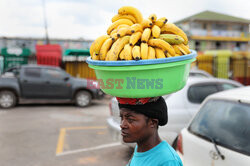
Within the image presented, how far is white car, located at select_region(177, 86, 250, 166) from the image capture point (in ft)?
7.70

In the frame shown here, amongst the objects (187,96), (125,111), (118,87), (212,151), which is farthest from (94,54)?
(187,96)

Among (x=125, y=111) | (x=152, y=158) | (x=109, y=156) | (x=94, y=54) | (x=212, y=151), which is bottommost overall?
(x=109, y=156)

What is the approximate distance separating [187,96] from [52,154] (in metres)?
3.14

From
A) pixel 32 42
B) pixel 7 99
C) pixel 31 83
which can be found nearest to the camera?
pixel 7 99

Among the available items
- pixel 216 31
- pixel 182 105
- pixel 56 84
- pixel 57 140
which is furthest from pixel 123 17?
pixel 216 31

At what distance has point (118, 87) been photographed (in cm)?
150

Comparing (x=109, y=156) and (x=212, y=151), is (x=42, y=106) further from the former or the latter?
(x=212, y=151)

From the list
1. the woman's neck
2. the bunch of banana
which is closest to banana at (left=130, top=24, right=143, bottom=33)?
the bunch of banana

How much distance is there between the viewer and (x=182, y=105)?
4492 mm

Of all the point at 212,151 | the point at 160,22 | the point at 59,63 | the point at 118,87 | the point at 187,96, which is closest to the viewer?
the point at 118,87

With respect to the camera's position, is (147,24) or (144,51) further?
(147,24)

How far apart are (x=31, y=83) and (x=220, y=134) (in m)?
9.14

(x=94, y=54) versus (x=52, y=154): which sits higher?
(x=94, y=54)

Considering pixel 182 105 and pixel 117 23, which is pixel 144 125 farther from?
pixel 182 105
